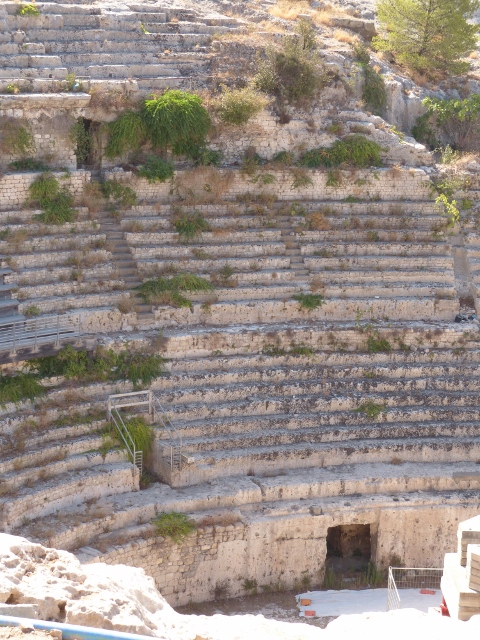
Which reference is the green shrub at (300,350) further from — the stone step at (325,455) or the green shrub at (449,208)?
the green shrub at (449,208)

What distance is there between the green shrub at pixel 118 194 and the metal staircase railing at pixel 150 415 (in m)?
5.19

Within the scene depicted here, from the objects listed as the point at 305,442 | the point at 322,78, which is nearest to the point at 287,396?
the point at 305,442

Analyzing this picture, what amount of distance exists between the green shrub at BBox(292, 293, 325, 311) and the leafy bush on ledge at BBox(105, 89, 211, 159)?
4592 millimetres

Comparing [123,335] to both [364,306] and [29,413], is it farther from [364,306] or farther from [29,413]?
[364,306]

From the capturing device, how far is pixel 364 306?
2353 cm

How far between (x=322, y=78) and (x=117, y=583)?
1679 cm

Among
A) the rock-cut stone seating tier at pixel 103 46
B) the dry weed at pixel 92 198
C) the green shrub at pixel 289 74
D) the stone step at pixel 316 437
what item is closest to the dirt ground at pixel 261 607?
the stone step at pixel 316 437

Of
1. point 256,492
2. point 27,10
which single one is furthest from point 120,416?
point 27,10

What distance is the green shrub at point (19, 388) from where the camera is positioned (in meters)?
19.3

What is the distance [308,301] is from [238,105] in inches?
200

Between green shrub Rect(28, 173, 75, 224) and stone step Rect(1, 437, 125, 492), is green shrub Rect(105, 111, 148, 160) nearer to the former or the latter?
green shrub Rect(28, 173, 75, 224)

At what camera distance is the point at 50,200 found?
75.1 feet

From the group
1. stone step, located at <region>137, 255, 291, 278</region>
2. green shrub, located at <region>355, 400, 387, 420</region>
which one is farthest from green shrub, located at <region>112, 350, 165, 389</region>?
green shrub, located at <region>355, 400, 387, 420</region>

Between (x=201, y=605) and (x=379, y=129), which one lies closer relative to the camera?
(x=201, y=605)
